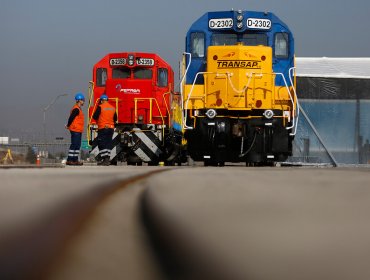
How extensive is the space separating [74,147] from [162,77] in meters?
5.36

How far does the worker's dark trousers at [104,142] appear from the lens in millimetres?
13633

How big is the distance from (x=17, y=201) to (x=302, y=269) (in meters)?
1.18

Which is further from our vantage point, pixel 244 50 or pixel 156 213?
pixel 244 50

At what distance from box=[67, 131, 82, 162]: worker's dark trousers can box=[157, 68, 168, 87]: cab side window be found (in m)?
4.69

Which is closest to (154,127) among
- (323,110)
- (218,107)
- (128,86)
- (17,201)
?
(128,86)

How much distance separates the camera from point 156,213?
111 cm

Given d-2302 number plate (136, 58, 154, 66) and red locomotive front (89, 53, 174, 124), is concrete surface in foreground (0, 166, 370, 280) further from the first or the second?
d-2302 number plate (136, 58, 154, 66)

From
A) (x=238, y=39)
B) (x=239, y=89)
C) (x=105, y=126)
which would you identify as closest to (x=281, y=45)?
(x=238, y=39)

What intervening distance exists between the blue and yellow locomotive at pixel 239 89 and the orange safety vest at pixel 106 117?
1.84 m

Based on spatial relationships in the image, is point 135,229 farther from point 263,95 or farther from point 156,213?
point 263,95

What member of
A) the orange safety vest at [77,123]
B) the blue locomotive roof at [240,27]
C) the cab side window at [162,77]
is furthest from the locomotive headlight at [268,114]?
the cab side window at [162,77]

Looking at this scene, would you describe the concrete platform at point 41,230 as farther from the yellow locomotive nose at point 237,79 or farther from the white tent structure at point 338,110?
the white tent structure at point 338,110

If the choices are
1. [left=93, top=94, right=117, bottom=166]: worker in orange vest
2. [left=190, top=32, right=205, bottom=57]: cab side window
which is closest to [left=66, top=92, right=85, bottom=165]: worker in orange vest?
[left=93, top=94, right=117, bottom=166]: worker in orange vest

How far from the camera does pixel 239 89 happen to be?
1382 cm
